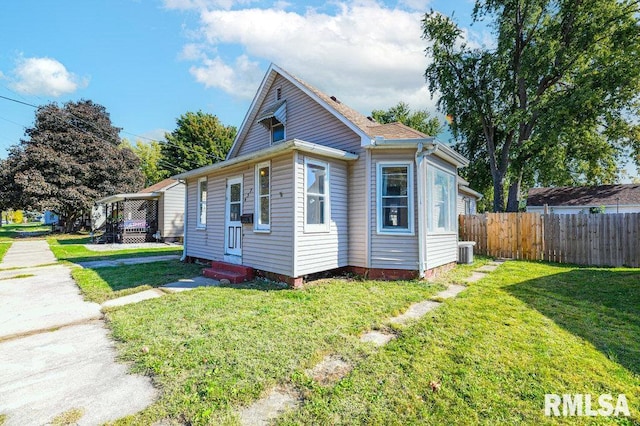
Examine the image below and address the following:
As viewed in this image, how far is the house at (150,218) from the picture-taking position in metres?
17.3

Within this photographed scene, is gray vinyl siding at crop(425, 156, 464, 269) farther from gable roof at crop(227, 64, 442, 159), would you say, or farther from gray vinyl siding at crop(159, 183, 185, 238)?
gray vinyl siding at crop(159, 183, 185, 238)

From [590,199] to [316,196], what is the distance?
90.3 ft

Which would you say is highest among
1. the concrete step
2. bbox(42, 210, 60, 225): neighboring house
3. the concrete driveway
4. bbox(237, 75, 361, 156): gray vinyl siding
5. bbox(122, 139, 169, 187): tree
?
bbox(122, 139, 169, 187): tree

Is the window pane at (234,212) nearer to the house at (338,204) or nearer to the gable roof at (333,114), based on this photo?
the house at (338,204)

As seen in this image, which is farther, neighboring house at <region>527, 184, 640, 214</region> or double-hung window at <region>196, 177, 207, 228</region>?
neighboring house at <region>527, 184, 640, 214</region>

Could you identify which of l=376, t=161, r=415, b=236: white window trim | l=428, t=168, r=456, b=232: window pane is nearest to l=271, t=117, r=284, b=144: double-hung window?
l=376, t=161, r=415, b=236: white window trim

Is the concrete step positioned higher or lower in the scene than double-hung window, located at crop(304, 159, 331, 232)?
lower

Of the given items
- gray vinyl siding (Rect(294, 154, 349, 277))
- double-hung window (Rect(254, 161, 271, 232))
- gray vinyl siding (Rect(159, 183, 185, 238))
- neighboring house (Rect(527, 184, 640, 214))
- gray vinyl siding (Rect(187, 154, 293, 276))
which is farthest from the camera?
neighboring house (Rect(527, 184, 640, 214))

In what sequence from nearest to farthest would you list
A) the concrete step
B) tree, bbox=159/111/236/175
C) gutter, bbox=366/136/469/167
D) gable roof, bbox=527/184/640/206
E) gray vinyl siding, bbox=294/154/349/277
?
gray vinyl siding, bbox=294/154/349/277 → gutter, bbox=366/136/469/167 → the concrete step → gable roof, bbox=527/184/640/206 → tree, bbox=159/111/236/175

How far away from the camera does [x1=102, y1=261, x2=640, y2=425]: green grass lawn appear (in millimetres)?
2359

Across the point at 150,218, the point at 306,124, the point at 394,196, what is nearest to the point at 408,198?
the point at 394,196

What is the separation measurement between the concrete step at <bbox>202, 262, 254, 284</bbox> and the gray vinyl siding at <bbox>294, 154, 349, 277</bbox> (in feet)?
5.36

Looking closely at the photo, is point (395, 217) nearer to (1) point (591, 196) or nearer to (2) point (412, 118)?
(2) point (412, 118)

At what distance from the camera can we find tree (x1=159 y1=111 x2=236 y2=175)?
31.1m
